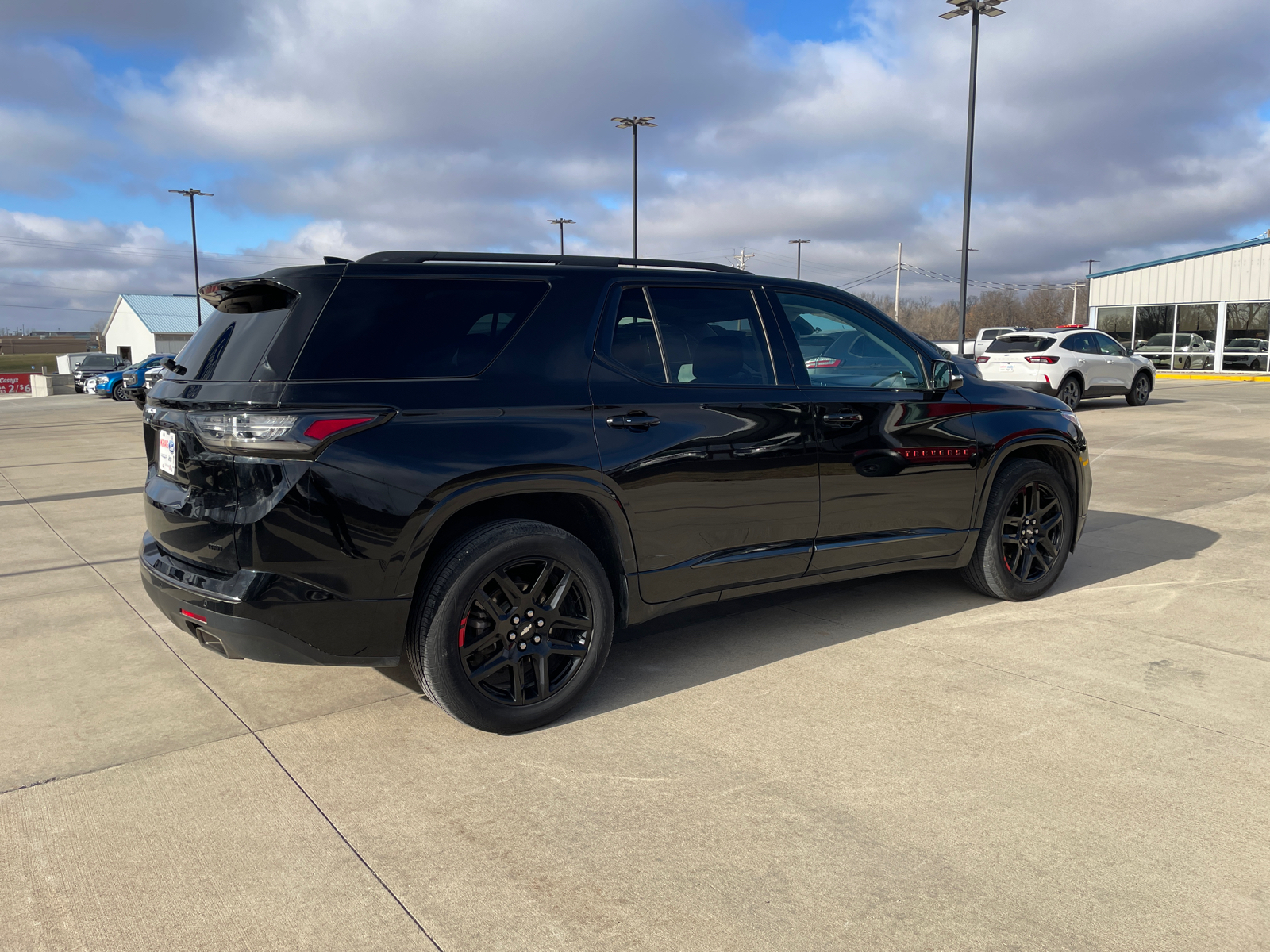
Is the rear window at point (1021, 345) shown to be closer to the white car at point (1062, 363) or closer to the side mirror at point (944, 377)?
the white car at point (1062, 363)

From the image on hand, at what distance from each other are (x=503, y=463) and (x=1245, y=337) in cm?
3718

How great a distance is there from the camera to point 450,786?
319 centimetres

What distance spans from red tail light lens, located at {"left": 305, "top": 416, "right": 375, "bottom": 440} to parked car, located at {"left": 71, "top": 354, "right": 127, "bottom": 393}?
42.4m

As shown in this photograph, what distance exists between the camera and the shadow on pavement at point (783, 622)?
4.21 meters

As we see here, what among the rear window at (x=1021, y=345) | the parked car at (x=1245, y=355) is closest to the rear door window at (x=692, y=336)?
the rear window at (x=1021, y=345)

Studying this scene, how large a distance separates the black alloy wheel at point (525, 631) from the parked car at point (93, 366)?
4236cm

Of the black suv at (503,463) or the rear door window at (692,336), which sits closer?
the black suv at (503,463)

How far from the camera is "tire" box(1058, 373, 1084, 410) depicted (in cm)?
1842

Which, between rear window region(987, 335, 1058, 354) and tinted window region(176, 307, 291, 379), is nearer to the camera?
tinted window region(176, 307, 291, 379)

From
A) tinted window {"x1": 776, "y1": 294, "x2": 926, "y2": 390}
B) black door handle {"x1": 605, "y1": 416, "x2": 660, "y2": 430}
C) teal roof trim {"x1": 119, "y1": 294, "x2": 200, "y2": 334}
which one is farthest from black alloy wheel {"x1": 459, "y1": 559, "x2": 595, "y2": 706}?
teal roof trim {"x1": 119, "y1": 294, "x2": 200, "y2": 334}

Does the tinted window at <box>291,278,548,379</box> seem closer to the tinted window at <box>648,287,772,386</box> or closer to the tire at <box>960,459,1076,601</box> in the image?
the tinted window at <box>648,287,772,386</box>

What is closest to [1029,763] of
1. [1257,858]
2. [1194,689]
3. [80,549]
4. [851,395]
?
[1257,858]

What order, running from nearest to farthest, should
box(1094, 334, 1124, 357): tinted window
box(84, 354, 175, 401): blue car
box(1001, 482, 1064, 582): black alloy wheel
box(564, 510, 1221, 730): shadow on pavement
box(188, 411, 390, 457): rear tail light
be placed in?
box(188, 411, 390, 457): rear tail light
box(564, 510, 1221, 730): shadow on pavement
box(1001, 482, 1064, 582): black alloy wheel
box(1094, 334, 1124, 357): tinted window
box(84, 354, 175, 401): blue car

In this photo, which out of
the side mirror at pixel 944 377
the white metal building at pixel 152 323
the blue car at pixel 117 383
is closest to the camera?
the side mirror at pixel 944 377
